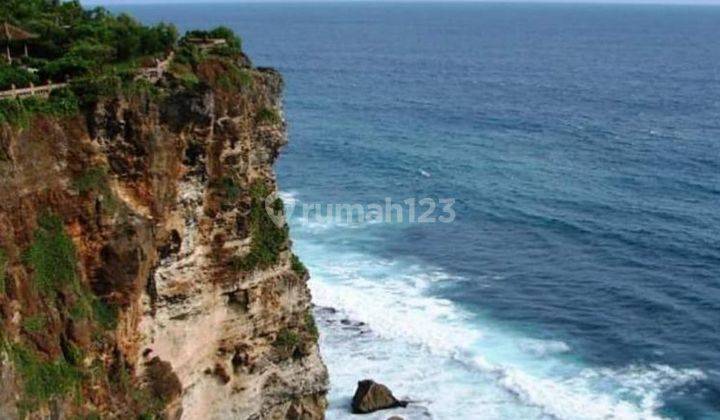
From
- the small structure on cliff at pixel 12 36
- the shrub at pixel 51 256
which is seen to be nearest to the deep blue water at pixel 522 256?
the shrub at pixel 51 256

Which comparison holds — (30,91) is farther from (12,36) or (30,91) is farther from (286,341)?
(286,341)

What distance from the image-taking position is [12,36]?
39.6 meters

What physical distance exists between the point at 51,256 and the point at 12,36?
13.4 meters

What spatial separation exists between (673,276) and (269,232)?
154ft

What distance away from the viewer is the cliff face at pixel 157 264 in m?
30.4

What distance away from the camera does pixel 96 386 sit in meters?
32.7

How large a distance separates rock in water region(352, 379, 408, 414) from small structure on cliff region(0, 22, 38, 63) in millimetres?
28979

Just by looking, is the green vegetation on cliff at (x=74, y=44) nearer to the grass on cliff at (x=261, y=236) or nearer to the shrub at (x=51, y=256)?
the shrub at (x=51, y=256)

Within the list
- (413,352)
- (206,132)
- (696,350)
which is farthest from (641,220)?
(206,132)

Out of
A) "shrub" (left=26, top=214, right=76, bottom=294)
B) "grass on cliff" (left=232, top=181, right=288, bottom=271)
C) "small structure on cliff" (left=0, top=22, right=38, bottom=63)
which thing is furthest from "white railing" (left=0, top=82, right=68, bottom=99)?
"grass on cliff" (left=232, top=181, right=288, bottom=271)

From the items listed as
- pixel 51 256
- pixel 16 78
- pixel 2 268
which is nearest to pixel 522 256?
pixel 16 78

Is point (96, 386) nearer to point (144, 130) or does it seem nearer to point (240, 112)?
point (144, 130)

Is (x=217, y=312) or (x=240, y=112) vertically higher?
(x=240, y=112)

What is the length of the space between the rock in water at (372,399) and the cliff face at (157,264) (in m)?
9.59
